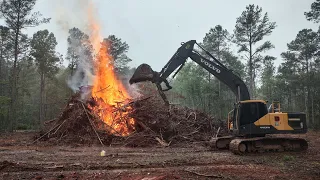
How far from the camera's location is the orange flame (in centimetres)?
1577

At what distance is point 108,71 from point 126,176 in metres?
13.0

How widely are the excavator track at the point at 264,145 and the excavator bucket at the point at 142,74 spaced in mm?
4888

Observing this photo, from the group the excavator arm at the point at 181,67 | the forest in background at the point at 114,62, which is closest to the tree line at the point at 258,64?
the forest in background at the point at 114,62

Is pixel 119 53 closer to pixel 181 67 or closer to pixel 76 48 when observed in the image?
pixel 76 48

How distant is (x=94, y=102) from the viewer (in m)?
16.8

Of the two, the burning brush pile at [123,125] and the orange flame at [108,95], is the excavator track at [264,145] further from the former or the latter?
the orange flame at [108,95]

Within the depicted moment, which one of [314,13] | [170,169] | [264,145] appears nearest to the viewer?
[170,169]

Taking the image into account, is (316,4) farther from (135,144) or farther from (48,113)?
(48,113)

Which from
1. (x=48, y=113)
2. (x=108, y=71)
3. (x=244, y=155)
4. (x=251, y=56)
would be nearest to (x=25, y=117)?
(x=48, y=113)

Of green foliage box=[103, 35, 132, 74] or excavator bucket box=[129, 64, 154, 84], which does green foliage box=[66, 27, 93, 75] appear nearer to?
green foliage box=[103, 35, 132, 74]

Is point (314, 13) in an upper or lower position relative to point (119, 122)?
upper

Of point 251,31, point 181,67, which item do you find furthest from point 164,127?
point 251,31

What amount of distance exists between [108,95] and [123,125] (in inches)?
124

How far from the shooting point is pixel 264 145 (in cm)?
1107
